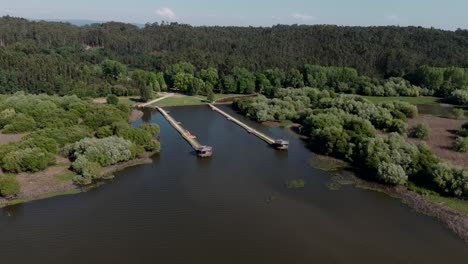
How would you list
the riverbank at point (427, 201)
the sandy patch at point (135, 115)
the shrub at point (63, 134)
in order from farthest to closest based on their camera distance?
the sandy patch at point (135, 115), the shrub at point (63, 134), the riverbank at point (427, 201)

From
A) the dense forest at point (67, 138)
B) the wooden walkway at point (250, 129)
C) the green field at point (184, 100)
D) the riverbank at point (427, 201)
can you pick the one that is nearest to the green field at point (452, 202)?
the riverbank at point (427, 201)

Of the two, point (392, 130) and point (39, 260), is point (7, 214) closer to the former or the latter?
point (39, 260)

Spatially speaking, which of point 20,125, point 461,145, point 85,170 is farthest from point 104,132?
point 461,145

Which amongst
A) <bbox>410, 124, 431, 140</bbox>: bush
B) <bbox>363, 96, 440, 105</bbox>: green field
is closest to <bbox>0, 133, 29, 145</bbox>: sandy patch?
<bbox>410, 124, 431, 140</bbox>: bush

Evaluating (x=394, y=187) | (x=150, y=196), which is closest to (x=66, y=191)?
(x=150, y=196)

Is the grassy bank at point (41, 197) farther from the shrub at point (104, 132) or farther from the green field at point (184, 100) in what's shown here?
the green field at point (184, 100)

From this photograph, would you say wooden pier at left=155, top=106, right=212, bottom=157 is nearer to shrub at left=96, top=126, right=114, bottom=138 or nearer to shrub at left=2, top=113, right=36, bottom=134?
shrub at left=96, top=126, right=114, bottom=138

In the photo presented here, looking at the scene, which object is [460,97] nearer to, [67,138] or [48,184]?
[67,138]
